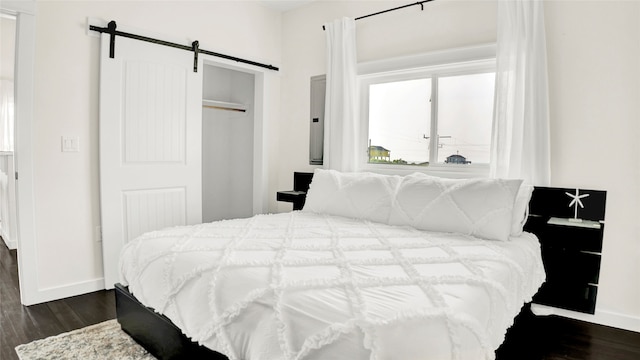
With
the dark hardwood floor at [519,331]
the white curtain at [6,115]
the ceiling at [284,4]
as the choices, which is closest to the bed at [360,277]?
the dark hardwood floor at [519,331]

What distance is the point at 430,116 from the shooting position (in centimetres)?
331

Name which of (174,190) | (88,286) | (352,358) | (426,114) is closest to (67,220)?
(88,286)

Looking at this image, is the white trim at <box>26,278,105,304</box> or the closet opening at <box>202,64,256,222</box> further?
the closet opening at <box>202,64,256,222</box>

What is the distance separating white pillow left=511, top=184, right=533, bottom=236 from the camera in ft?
7.84

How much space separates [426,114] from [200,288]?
2526 mm

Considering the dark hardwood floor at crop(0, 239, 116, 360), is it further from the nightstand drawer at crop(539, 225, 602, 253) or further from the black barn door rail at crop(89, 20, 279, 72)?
the nightstand drawer at crop(539, 225, 602, 253)

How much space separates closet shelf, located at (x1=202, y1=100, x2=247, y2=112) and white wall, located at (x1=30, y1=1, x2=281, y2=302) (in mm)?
1234

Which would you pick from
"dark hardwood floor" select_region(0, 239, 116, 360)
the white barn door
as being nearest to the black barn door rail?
the white barn door

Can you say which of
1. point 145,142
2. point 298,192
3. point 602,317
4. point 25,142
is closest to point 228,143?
point 298,192

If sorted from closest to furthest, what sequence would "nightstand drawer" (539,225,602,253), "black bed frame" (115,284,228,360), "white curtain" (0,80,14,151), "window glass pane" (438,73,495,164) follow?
"black bed frame" (115,284,228,360) → "nightstand drawer" (539,225,602,253) → "window glass pane" (438,73,495,164) → "white curtain" (0,80,14,151)

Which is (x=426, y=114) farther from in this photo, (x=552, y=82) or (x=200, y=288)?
(x=200, y=288)

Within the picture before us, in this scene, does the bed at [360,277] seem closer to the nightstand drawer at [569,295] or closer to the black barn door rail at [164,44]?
the nightstand drawer at [569,295]

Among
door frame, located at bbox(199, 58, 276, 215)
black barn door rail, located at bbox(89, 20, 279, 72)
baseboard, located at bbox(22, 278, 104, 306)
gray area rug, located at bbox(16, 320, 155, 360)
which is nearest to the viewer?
gray area rug, located at bbox(16, 320, 155, 360)

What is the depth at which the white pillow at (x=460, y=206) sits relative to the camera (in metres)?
2.25
